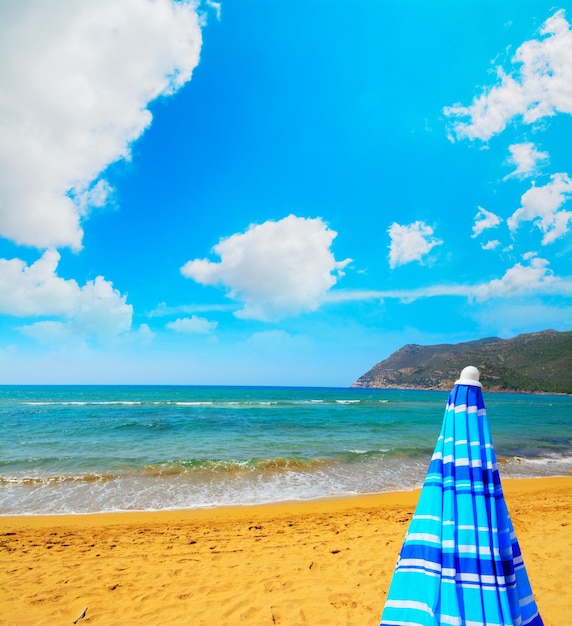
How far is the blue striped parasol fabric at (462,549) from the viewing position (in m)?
2.31

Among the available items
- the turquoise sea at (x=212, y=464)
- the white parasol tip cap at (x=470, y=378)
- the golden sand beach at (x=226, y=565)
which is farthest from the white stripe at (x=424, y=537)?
the turquoise sea at (x=212, y=464)

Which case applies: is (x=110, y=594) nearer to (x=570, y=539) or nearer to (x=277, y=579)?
(x=277, y=579)

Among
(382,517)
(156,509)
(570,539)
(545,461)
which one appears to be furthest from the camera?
(545,461)

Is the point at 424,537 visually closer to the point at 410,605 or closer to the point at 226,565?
the point at 410,605

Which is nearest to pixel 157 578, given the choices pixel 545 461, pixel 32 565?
pixel 32 565

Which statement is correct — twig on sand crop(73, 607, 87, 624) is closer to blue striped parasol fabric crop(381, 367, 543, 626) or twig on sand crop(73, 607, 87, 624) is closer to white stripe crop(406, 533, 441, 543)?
blue striped parasol fabric crop(381, 367, 543, 626)

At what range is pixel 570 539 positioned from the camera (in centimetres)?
652

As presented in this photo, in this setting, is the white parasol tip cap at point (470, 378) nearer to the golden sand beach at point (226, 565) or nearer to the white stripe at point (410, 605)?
the white stripe at point (410, 605)

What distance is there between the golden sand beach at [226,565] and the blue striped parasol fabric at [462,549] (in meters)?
2.36

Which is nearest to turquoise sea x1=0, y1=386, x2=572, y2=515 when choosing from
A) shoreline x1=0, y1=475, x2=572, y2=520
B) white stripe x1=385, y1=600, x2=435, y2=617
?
shoreline x1=0, y1=475, x2=572, y2=520

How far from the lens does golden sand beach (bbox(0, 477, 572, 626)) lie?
4.38m

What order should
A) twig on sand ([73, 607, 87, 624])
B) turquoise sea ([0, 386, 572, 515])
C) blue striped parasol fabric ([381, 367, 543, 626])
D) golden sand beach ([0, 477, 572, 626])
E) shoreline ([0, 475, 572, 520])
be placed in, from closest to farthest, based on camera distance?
blue striped parasol fabric ([381, 367, 543, 626]), twig on sand ([73, 607, 87, 624]), golden sand beach ([0, 477, 572, 626]), shoreline ([0, 475, 572, 520]), turquoise sea ([0, 386, 572, 515])

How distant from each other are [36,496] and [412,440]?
16.8 metres

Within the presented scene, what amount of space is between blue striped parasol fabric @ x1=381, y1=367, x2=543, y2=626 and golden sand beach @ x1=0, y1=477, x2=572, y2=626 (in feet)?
7.75
